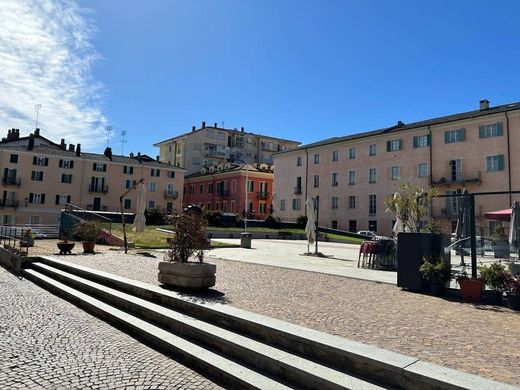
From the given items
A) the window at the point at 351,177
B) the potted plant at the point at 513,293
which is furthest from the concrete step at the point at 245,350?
the window at the point at 351,177

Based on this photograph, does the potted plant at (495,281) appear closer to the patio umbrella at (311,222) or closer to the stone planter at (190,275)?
the stone planter at (190,275)

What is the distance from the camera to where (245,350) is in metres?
5.00

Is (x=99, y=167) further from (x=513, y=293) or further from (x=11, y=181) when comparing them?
(x=513, y=293)

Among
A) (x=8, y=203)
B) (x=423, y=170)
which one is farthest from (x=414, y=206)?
(x=8, y=203)

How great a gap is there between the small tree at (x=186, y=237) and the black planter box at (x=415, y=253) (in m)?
4.28

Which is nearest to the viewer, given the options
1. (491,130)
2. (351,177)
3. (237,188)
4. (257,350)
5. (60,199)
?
(257,350)

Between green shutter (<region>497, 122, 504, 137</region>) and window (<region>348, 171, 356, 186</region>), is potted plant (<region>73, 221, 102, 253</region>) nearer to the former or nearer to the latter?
green shutter (<region>497, 122, 504, 137</region>)

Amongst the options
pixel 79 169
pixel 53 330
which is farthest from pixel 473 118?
pixel 79 169

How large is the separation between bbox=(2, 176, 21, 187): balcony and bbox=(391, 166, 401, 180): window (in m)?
45.8

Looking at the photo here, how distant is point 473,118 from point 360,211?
15.9m

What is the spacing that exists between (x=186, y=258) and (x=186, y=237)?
0.48m

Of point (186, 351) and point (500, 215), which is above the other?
point (500, 215)

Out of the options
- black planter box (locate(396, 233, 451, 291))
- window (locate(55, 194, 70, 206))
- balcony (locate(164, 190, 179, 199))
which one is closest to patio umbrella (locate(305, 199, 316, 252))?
black planter box (locate(396, 233, 451, 291))

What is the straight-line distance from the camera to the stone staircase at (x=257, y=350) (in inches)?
156
